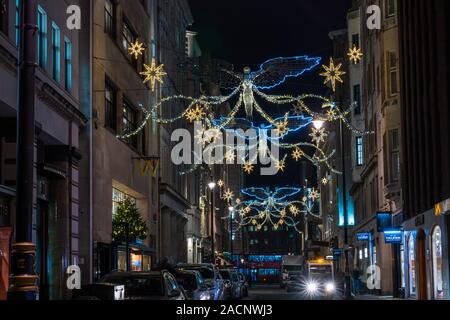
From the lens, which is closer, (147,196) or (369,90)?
(147,196)

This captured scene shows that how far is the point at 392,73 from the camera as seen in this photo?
4422 centimetres

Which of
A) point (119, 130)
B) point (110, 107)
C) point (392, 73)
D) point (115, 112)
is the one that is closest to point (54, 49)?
point (110, 107)

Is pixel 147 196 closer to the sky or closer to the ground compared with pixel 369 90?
closer to the ground

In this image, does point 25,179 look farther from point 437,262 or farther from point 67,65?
point 437,262

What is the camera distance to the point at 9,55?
2075cm

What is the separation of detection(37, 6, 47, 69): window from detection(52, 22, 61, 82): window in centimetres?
120

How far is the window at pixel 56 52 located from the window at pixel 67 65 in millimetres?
981

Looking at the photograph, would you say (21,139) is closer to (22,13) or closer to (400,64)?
(22,13)

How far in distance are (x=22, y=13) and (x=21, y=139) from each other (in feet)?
6.74

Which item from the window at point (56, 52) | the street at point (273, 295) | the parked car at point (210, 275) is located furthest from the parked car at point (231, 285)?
the window at point (56, 52)

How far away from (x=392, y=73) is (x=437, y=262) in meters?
16.0

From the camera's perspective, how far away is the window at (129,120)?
42.0 metres
